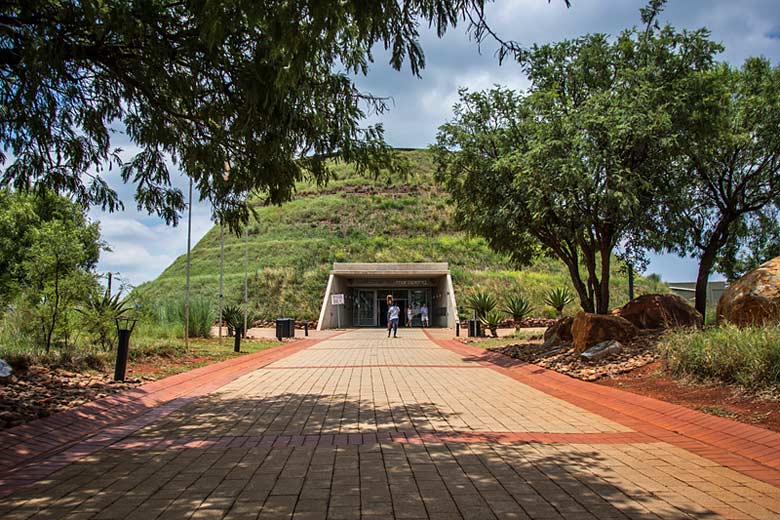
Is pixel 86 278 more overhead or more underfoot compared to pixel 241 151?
more underfoot

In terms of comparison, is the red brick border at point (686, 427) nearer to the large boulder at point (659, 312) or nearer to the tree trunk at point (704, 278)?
the large boulder at point (659, 312)

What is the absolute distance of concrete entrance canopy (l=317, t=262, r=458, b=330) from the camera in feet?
131

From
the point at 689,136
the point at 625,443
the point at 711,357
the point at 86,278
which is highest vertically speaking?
the point at 689,136

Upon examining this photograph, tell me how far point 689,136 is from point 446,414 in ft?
30.1

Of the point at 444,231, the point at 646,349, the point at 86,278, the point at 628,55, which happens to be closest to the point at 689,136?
the point at 628,55

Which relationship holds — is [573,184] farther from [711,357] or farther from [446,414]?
[446,414]

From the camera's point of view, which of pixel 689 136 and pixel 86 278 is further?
pixel 689 136

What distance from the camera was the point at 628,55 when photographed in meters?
14.0

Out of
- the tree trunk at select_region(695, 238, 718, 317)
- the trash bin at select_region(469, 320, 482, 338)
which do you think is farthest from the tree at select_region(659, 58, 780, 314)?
the trash bin at select_region(469, 320, 482, 338)

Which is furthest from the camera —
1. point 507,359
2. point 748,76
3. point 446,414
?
point 748,76

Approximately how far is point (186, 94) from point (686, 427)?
20.6 ft

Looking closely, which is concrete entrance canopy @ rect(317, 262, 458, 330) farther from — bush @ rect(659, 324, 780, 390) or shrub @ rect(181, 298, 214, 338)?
bush @ rect(659, 324, 780, 390)

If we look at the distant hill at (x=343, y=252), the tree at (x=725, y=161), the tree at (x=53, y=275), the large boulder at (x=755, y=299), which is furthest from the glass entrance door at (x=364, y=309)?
the large boulder at (x=755, y=299)

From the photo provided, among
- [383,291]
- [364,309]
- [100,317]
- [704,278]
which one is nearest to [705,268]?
[704,278]
